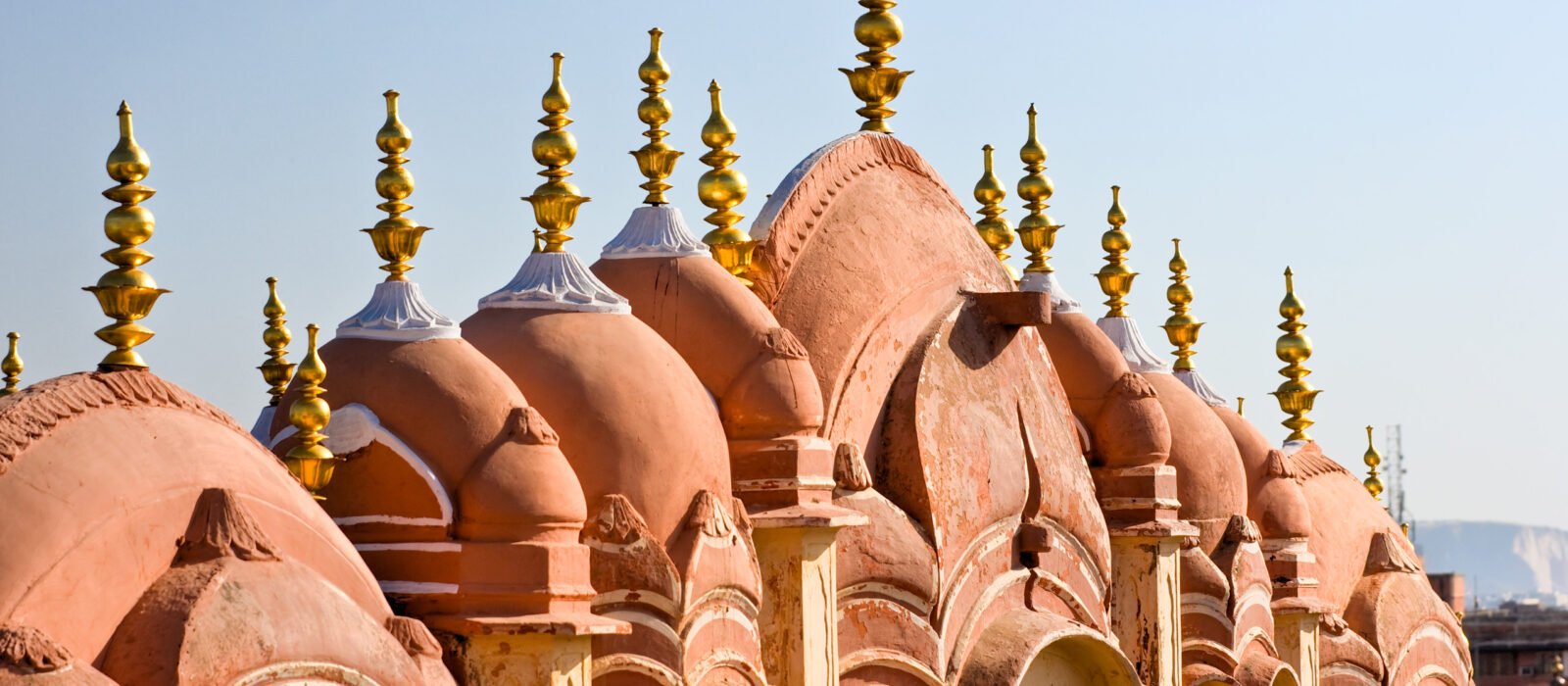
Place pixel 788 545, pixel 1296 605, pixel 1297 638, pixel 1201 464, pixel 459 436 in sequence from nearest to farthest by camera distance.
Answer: pixel 459 436 → pixel 788 545 → pixel 1201 464 → pixel 1296 605 → pixel 1297 638

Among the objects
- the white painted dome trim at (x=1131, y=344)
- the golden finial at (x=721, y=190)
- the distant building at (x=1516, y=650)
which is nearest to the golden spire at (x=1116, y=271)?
the white painted dome trim at (x=1131, y=344)

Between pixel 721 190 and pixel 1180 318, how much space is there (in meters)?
8.79

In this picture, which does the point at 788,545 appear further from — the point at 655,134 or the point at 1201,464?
the point at 1201,464

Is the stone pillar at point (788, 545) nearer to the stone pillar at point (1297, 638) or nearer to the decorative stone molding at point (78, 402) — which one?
the decorative stone molding at point (78, 402)

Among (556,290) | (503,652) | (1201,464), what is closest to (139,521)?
(503,652)

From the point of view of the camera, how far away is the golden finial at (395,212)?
11.8m

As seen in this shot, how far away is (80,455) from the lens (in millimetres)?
8992

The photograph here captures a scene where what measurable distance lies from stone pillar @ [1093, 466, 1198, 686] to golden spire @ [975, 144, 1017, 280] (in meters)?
A: 1.78

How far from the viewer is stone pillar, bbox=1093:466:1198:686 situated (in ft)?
57.4

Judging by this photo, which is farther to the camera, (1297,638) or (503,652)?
(1297,638)

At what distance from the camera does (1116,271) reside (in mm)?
20312

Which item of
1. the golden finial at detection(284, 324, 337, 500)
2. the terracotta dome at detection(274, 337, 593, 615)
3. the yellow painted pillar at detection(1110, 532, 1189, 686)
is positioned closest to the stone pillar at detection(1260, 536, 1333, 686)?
the yellow painted pillar at detection(1110, 532, 1189, 686)

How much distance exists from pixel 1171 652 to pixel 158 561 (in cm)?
1022

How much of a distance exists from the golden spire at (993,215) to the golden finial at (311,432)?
7.80 metres
